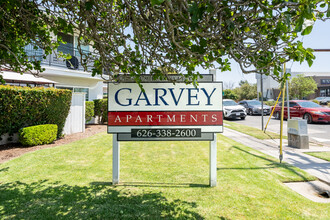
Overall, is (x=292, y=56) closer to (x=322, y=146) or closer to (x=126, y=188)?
(x=126, y=188)

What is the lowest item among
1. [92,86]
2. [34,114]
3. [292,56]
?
[34,114]

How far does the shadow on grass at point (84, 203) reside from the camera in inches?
118

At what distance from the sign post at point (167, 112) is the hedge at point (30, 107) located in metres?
4.69

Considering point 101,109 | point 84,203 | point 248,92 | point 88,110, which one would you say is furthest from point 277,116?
point 248,92

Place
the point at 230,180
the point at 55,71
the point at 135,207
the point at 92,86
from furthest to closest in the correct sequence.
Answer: the point at 92,86, the point at 55,71, the point at 230,180, the point at 135,207

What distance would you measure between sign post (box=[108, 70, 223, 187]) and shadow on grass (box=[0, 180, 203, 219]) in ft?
3.53

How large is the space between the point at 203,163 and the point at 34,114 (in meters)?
6.39

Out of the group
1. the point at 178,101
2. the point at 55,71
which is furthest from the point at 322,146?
the point at 55,71

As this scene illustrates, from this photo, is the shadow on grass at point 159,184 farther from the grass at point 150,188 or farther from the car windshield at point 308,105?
the car windshield at point 308,105

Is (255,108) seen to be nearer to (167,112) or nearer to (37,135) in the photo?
(167,112)

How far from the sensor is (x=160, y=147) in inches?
289

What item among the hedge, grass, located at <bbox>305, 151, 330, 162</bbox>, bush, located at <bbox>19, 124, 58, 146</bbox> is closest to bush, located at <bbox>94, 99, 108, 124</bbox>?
the hedge

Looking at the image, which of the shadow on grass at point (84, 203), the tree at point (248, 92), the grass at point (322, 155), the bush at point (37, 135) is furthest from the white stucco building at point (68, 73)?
the tree at point (248, 92)

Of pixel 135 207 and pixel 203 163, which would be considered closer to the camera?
pixel 135 207
